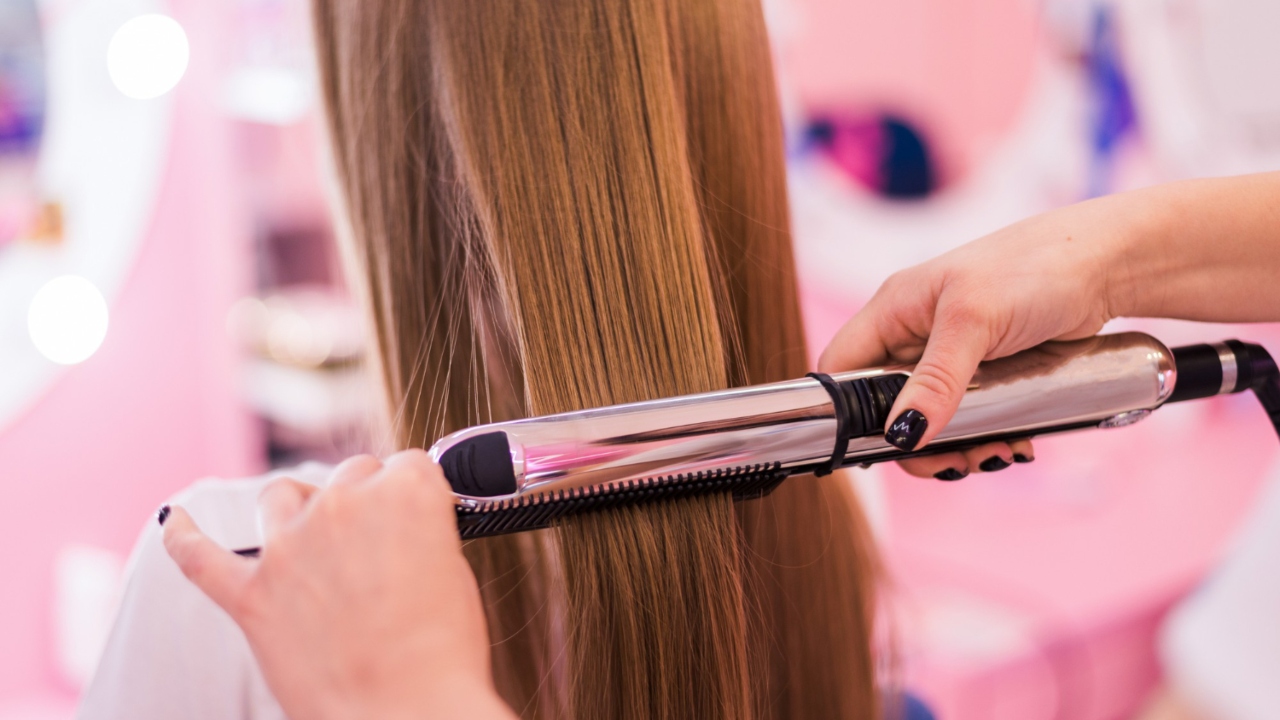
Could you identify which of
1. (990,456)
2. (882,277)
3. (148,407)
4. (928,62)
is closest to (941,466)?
(990,456)

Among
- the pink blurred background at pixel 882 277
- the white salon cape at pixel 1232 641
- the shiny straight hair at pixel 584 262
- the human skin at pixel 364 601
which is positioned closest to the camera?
the human skin at pixel 364 601

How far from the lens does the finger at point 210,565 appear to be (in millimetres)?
324

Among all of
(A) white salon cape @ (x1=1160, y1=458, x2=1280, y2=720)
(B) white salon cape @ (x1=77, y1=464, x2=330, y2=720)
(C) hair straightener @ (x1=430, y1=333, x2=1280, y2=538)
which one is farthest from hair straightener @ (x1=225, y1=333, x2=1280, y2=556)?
(A) white salon cape @ (x1=1160, y1=458, x2=1280, y2=720)

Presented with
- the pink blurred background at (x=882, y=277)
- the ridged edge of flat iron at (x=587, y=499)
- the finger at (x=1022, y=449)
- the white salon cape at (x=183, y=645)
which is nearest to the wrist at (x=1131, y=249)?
the finger at (x=1022, y=449)

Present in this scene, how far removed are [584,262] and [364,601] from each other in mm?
221

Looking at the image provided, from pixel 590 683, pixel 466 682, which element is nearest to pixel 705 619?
pixel 590 683

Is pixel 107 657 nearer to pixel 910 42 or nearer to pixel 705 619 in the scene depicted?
pixel 705 619

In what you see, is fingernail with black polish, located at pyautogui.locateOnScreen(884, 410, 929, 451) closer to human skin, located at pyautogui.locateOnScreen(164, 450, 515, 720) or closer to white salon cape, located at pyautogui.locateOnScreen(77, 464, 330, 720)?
human skin, located at pyautogui.locateOnScreen(164, 450, 515, 720)

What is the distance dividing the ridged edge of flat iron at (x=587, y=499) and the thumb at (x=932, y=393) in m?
0.06

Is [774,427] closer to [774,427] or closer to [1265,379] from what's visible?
[774,427]

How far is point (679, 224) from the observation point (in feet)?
1.56

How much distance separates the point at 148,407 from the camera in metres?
1.43

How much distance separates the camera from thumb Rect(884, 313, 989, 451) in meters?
0.39

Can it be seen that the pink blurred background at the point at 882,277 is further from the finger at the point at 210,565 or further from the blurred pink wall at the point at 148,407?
the finger at the point at 210,565
